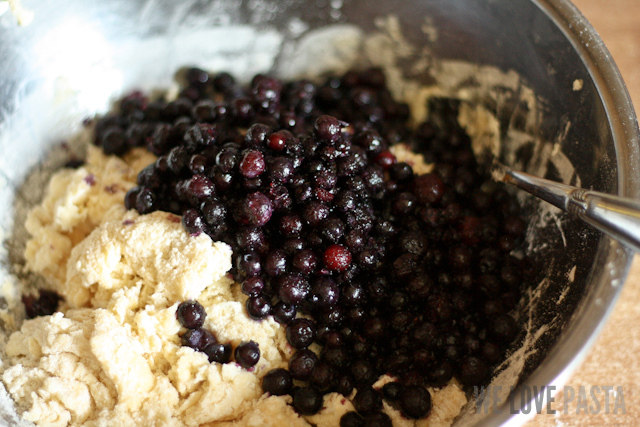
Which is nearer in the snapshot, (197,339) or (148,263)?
(197,339)

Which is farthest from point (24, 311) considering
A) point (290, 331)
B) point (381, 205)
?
point (381, 205)

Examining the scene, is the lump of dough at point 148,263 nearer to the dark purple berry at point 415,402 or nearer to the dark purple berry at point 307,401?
the dark purple berry at point 307,401

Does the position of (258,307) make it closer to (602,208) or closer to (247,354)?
(247,354)

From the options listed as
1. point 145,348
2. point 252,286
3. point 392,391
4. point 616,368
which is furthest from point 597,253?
point 145,348

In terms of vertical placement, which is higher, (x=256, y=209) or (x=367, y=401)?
(x=256, y=209)

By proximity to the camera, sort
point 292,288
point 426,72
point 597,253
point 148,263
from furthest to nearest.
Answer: point 426,72 → point 148,263 → point 292,288 → point 597,253

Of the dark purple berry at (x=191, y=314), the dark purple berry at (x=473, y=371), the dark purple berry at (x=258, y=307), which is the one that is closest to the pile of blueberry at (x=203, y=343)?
the dark purple berry at (x=191, y=314)

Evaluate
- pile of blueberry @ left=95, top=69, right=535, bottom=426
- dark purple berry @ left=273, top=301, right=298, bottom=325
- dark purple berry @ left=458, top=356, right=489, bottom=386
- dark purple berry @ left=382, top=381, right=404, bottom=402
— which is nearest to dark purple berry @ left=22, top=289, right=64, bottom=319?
pile of blueberry @ left=95, top=69, right=535, bottom=426
